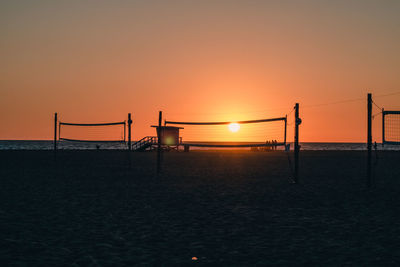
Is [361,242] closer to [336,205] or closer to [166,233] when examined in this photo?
[166,233]

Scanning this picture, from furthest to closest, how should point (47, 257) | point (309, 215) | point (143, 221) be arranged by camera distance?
point (309, 215), point (143, 221), point (47, 257)

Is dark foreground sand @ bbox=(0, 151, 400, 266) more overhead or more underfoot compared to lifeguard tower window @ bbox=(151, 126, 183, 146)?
more underfoot

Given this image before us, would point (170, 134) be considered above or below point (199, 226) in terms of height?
above

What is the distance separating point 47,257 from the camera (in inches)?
200

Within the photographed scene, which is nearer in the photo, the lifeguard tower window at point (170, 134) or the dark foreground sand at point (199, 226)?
the dark foreground sand at point (199, 226)

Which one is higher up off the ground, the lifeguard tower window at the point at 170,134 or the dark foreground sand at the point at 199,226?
the lifeguard tower window at the point at 170,134

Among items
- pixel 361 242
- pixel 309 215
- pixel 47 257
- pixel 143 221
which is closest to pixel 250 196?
pixel 309 215

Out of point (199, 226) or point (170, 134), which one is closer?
point (199, 226)

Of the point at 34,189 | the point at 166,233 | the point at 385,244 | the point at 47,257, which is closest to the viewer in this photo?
the point at 47,257

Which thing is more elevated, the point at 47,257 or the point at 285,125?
the point at 285,125

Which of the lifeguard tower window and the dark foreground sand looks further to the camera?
the lifeguard tower window

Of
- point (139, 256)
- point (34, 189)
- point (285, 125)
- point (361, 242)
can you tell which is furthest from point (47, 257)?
point (285, 125)

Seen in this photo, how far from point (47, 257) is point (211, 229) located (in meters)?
2.70

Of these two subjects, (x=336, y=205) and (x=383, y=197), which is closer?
(x=336, y=205)
